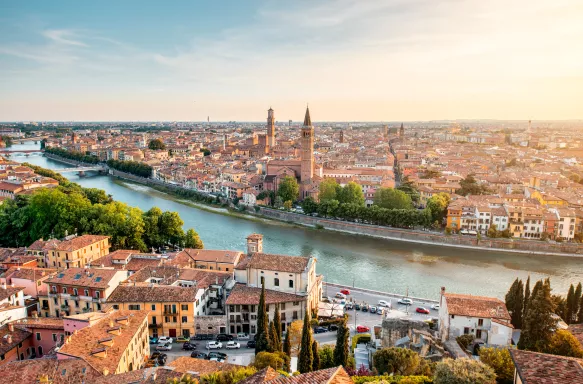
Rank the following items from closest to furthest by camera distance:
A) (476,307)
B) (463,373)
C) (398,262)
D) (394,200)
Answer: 1. (463,373)
2. (476,307)
3. (398,262)
4. (394,200)

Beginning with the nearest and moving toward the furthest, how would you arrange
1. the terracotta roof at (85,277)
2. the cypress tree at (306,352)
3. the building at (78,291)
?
the cypress tree at (306,352) < the building at (78,291) < the terracotta roof at (85,277)

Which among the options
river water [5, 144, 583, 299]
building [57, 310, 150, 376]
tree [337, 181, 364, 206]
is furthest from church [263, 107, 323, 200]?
building [57, 310, 150, 376]

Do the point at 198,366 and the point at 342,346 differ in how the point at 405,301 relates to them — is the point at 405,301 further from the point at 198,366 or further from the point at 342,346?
the point at 198,366

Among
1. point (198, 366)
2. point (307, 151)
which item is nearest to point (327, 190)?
A: point (307, 151)

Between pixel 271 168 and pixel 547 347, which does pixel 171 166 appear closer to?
pixel 271 168

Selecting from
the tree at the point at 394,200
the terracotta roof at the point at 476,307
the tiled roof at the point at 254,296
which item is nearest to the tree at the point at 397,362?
the terracotta roof at the point at 476,307

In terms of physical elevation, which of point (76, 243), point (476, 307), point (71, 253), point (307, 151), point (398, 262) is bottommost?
point (398, 262)

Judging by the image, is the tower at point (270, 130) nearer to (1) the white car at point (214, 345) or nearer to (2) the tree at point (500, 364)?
(1) the white car at point (214, 345)

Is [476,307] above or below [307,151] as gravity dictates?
below
